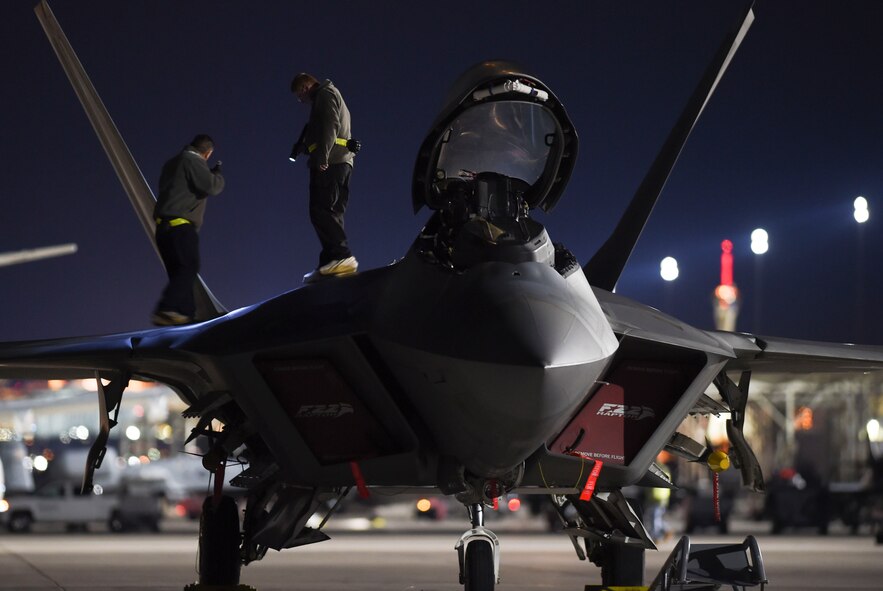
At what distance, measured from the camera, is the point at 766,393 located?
51.3 meters

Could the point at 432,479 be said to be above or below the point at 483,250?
below

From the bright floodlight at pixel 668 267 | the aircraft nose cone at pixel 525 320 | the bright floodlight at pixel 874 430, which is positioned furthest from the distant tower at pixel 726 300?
the aircraft nose cone at pixel 525 320

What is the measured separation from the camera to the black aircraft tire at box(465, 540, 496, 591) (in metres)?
6.59

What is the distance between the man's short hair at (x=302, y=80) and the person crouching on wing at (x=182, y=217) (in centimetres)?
103

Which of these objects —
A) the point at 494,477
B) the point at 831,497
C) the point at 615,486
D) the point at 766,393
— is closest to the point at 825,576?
the point at 615,486

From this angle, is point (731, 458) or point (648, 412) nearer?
point (648, 412)

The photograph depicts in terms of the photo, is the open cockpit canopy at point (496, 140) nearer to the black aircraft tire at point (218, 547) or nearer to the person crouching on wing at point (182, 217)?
the person crouching on wing at point (182, 217)

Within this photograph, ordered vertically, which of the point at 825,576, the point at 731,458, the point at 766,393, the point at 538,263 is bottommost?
the point at 825,576

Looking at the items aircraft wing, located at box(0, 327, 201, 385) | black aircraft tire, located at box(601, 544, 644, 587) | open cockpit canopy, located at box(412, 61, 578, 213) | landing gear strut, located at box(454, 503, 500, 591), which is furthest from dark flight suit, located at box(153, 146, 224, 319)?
black aircraft tire, located at box(601, 544, 644, 587)

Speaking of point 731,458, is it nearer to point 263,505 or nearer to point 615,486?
point 615,486

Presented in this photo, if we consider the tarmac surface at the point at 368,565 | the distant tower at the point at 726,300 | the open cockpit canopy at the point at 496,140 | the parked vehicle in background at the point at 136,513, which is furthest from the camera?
the distant tower at the point at 726,300

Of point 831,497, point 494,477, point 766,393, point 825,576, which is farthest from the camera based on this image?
point 766,393

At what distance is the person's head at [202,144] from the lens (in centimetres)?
873

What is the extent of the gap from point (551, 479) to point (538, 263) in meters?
1.38
